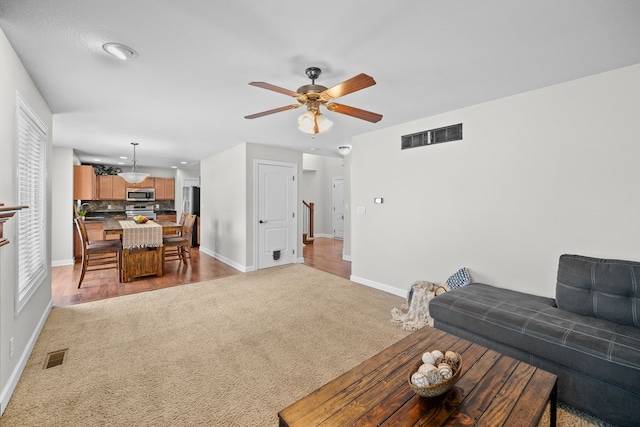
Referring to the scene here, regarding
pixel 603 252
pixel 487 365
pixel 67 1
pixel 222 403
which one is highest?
pixel 67 1

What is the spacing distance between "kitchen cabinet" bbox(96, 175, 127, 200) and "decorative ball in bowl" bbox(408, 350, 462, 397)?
8.90 m

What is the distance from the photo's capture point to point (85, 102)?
10.3ft

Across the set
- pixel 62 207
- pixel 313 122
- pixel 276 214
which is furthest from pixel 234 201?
pixel 313 122

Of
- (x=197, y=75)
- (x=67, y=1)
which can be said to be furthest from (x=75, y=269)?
(x=67, y=1)

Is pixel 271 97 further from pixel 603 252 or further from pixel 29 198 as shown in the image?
pixel 603 252

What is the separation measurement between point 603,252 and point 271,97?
3337 millimetres

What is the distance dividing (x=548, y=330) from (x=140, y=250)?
544 cm

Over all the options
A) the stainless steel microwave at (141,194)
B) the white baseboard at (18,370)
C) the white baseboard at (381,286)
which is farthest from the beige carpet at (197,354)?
the stainless steel microwave at (141,194)

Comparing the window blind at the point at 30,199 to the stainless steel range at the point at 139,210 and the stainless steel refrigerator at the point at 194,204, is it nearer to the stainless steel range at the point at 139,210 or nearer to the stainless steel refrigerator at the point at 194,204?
the stainless steel refrigerator at the point at 194,204

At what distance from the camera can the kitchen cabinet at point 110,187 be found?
24.7ft

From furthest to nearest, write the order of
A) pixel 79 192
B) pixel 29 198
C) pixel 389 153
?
pixel 79 192 → pixel 389 153 → pixel 29 198

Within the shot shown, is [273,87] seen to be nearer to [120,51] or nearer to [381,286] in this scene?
[120,51]

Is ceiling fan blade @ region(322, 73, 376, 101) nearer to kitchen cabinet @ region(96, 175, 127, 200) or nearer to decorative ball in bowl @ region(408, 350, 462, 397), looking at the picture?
decorative ball in bowl @ region(408, 350, 462, 397)

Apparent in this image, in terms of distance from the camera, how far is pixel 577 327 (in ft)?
6.37
